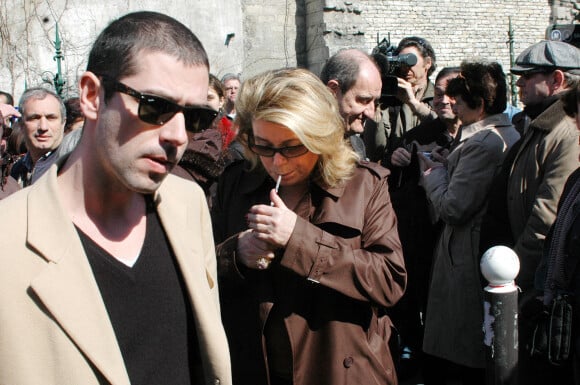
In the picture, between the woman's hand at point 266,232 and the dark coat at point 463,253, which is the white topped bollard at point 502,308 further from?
the dark coat at point 463,253

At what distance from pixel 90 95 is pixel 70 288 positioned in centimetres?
54

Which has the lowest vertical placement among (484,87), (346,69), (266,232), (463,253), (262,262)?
(463,253)

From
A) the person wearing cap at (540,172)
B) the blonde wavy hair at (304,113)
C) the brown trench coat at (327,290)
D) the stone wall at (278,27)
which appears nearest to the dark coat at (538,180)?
the person wearing cap at (540,172)

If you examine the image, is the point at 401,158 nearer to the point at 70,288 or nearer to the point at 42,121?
the point at 42,121

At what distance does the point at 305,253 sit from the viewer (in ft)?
8.10

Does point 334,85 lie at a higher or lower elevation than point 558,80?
higher

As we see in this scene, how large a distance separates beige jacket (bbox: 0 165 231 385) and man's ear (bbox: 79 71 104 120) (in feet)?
0.62

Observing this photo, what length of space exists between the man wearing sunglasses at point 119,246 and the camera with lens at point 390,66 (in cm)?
285

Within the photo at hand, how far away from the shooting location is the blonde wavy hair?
261 centimetres

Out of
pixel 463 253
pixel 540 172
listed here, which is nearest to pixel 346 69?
pixel 540 172

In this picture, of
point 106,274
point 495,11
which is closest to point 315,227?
point 106,274

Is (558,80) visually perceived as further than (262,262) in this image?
Yes

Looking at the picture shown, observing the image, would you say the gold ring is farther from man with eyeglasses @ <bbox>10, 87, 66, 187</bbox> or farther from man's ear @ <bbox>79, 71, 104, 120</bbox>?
man with eyeglasses @ <bbox>10, 87, 66, 187</bbox>

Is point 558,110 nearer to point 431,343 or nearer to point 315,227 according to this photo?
point 431,343
